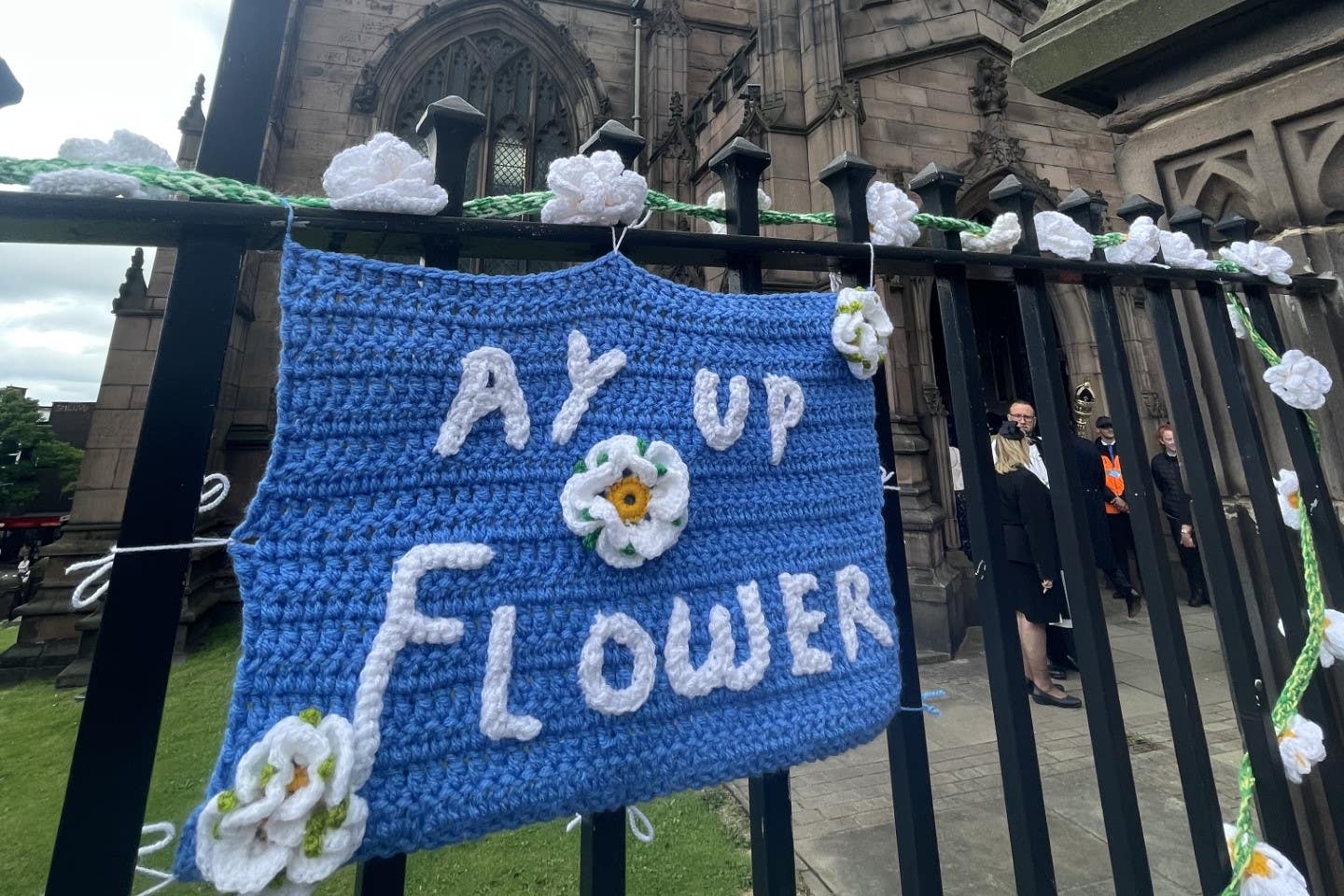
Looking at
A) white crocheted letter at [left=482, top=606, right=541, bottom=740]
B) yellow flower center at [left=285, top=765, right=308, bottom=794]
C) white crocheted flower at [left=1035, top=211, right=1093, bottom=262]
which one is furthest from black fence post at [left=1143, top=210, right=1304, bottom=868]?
yellow flower center at [left=285, top=765, right=308, bottom=794]

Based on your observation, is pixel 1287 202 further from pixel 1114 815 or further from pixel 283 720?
pixel 283 720

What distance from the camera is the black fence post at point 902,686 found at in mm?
1010

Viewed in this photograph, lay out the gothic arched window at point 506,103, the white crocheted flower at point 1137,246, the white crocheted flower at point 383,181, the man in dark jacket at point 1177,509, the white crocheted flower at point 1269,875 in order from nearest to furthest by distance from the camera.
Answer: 1. the white crocheted flower at point 383,181
2. the white crocheted flower at point 1269,875
3. the white crocheted flower at point 1137,246
4. the man in dark jacket at point 1177,509
5. the gothic arched window at point 506,103

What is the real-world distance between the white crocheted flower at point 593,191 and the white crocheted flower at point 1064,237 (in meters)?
1.01

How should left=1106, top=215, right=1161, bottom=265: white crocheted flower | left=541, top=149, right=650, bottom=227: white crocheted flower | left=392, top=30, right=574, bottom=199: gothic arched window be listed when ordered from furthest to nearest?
1. left=392, top=30, right=574, bottom=199: gothic arched window
2. left=1106, top=215, right=1161, bottom=265: white crocheted flower
3. left=541, top=149, right=650, bottom=227: white crocheted flower

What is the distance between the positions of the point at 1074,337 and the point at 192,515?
27.4ft

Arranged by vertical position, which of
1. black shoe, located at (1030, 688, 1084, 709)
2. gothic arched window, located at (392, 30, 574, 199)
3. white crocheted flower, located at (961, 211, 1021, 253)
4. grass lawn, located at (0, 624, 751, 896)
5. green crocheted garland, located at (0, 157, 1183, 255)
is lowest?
grass lawn, located at (0, 624, 751, 896)

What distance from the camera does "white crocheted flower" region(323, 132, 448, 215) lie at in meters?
0.80

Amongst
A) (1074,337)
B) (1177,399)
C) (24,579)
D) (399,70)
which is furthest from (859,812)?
(24,579)

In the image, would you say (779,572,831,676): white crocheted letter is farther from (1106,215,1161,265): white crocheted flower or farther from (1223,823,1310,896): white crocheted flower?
(1106,215,1161,265): white crocheted flower

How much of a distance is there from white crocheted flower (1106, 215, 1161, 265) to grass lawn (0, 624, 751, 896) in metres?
2.30

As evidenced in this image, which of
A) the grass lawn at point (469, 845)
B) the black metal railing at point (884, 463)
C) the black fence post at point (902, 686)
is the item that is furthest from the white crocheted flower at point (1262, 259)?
the grass lawn at point (469, 845)

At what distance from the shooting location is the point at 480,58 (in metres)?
9.66

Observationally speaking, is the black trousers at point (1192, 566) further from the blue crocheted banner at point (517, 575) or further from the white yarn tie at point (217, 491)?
the white yarn tie at point (217, 491)
